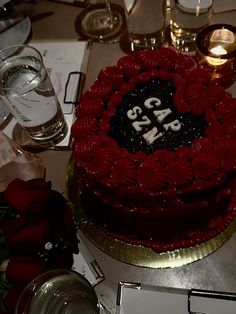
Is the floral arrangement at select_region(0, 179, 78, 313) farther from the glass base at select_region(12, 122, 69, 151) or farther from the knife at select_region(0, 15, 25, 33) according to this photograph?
the knife at select_region(0, 15, 25, 33)

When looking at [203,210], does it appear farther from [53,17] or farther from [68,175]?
[53,17]

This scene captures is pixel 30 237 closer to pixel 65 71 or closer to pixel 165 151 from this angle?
pixel 165 151

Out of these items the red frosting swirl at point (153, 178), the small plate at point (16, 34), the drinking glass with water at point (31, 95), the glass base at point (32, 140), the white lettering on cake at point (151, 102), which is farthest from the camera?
the small plate at point (16, 34)

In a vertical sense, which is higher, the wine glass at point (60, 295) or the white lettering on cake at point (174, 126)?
the white lettering on cake at point (174, 126)

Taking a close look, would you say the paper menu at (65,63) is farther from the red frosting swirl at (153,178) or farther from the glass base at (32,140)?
the red frosting swirl at (153,178)

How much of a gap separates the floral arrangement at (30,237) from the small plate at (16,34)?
0.56 metres

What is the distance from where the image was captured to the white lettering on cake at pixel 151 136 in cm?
80

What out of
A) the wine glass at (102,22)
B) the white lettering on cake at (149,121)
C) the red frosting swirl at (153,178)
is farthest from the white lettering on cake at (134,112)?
the wine glass at (102,22)

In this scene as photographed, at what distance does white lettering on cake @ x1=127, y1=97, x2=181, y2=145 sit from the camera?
81cm

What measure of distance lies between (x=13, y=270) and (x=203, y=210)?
1.14ft

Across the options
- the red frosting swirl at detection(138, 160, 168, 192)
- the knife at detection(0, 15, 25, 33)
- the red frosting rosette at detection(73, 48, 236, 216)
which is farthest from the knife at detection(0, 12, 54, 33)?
the red frosting swirl at detection(138, 160, 168, 192)

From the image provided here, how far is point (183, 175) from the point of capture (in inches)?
29.1

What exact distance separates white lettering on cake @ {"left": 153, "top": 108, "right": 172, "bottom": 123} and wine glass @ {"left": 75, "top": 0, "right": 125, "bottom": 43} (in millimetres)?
461

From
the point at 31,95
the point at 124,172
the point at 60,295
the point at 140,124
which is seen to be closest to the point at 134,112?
the point at 140,124
